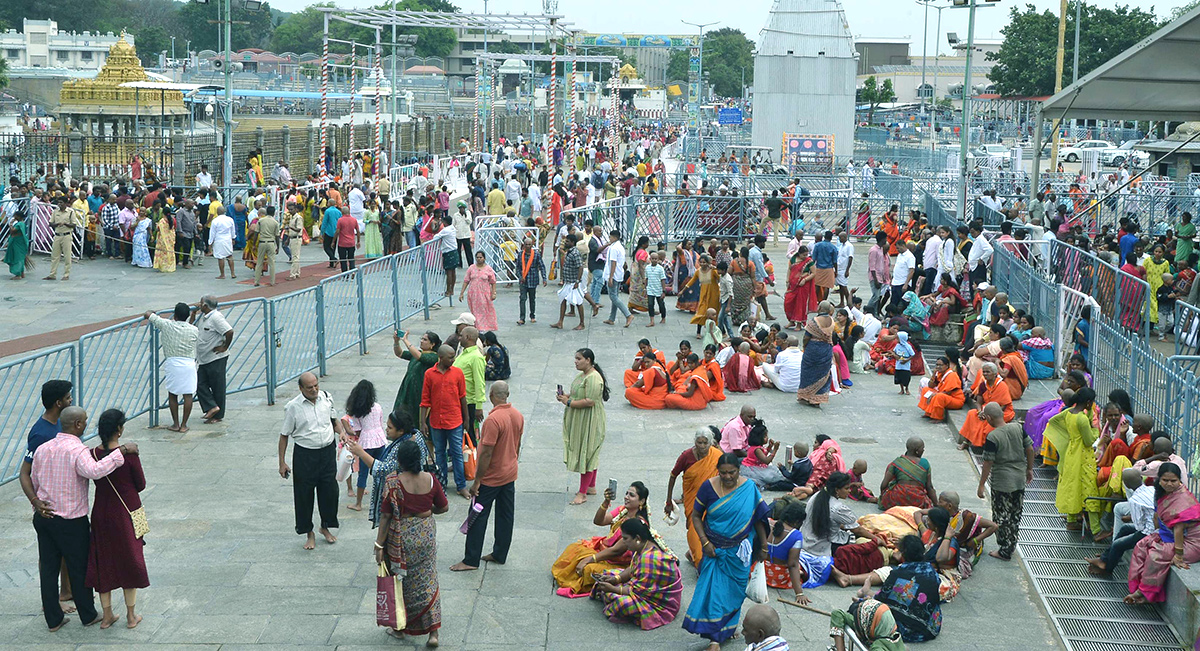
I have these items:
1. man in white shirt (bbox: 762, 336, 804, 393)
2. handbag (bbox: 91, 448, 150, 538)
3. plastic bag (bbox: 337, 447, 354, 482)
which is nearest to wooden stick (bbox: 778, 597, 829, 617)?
plastic bag (bbox: 337, 447, 354, 482)

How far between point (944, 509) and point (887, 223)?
16.6m

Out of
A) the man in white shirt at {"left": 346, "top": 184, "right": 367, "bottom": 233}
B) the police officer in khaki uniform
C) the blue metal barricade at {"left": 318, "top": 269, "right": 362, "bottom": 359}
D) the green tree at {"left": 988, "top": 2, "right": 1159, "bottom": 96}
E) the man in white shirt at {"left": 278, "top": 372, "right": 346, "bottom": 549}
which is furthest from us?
the green tree at {"left": 988, "top": 2, "right": 1159, "bottom": 96}

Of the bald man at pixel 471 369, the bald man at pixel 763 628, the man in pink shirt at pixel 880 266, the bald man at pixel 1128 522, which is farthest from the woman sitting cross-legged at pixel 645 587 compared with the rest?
the man in pink shirt at pixel 880 266

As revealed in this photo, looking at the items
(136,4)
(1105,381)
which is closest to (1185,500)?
(1105,381)

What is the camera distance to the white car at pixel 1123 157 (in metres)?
44.4

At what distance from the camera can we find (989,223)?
24797 millimetres

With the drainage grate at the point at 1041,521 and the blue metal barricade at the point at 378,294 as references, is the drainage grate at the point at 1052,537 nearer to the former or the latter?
the drainage grate at the point at 1041,521

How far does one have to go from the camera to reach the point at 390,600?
742 cm

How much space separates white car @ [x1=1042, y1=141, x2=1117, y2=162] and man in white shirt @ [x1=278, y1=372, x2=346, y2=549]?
51.1 meters

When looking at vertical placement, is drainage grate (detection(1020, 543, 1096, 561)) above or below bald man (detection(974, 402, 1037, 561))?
below

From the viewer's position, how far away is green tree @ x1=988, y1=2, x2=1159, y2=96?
245ft

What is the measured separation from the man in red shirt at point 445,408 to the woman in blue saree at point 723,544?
117 inches

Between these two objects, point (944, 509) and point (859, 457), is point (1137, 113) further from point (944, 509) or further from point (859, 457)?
point (944, 509)

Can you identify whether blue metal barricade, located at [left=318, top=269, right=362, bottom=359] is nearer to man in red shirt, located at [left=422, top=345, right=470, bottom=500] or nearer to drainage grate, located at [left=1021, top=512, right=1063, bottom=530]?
man in red shirt, located at [left=422, top=345, right=470, bottom=500]
